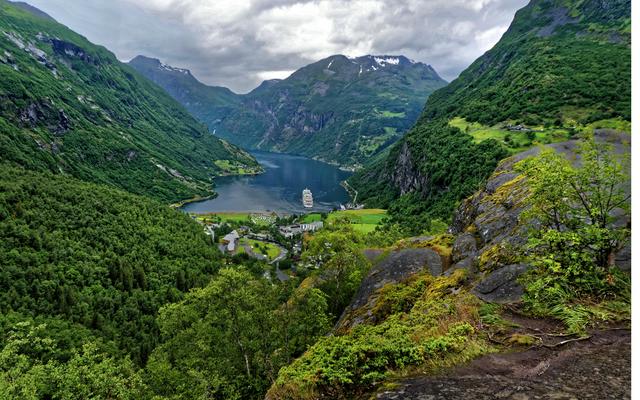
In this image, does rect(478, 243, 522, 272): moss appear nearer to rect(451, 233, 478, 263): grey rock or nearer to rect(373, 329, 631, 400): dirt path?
rect(451, 233, 478, 263): grey rock


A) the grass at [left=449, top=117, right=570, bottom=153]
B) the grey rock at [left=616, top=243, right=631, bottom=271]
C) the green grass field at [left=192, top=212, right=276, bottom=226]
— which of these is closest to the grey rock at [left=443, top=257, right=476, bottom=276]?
the grey rock at [left=616, top=243, right=631, bottom=271]

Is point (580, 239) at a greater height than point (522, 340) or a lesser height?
greater

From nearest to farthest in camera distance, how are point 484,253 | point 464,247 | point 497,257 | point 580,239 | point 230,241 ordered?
1. point 580,239
2. point 497,257
3. point 484,253
4. point 464,247
5. point 230,241

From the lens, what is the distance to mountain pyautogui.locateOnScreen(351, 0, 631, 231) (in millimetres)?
90062

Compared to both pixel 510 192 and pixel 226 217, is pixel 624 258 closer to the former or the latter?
pixel 510 192

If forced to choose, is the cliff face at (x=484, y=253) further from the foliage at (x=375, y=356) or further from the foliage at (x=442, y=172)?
the foliage at (x=442, y=172)

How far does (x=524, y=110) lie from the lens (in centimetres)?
10969

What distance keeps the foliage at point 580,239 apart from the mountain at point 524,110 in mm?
57469

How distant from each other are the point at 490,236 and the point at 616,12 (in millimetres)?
194581

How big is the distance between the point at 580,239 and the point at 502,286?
417 centimetres

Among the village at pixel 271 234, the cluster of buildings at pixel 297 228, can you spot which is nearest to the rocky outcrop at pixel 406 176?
the village at pixel 271 234

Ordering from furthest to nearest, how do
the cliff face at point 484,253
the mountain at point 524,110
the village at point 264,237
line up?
the village at point 264,237
the mountain at point 524,110
the cliff face at point 484,253

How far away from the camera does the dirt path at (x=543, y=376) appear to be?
8.38 metres

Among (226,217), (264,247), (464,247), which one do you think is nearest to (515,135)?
(264,247)
